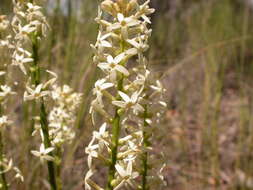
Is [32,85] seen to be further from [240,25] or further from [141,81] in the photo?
[240,25]

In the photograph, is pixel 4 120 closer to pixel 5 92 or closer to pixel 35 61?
pixel 5 92

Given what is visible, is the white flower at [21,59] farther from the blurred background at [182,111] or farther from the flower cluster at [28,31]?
the blurred background at [182,111]

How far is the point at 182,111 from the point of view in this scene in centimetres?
450

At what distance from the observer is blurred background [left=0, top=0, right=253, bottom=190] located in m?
3.26

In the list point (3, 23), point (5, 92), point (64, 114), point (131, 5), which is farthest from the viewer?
point (64, 114)

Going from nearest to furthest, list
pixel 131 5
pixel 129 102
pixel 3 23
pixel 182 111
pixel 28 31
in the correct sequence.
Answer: pixel 129 102
pixel 131 5
pixel 28 31
pixel 3 23
pixel 182 111

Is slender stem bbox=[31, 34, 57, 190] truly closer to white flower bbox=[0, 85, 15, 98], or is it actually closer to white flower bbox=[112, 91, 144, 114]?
white flower bbox=[0, 85, 15, 98]

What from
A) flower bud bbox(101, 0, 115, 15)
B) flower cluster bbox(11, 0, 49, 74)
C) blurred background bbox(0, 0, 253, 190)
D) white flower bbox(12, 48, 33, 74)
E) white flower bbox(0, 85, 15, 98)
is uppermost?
flower bud bbox(101, 0, 115, 15)

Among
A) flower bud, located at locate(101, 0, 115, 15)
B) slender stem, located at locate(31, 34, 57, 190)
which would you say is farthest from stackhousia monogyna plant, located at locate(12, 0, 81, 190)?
flower bud, located at locate(101, 0, 115, 15)

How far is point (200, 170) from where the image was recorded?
4008mm

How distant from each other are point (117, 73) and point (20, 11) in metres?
0.59

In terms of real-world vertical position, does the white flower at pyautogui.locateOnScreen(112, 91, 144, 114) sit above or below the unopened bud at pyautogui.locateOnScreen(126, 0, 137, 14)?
below

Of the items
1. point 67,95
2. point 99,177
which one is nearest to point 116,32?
point 67,95

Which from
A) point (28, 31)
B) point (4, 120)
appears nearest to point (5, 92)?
point (4, 120)
